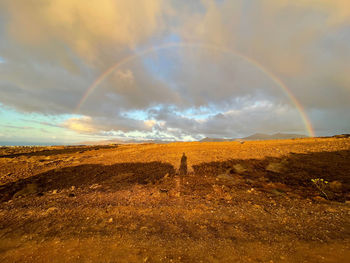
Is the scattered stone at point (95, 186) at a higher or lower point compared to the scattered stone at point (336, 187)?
lower

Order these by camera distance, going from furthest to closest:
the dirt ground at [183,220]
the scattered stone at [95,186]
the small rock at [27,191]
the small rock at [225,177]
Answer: the small rock at [225,177], the scattered stone at [95,186], the small rock at [27,191], the dirt ground at [183,220]

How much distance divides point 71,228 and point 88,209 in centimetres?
149

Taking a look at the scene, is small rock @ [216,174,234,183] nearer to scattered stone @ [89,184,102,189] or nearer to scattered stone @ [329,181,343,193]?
scattered stone @ [329,181,343,193]

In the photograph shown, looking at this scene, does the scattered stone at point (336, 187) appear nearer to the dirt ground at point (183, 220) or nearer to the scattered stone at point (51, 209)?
the dirt ground at point (183, 220)

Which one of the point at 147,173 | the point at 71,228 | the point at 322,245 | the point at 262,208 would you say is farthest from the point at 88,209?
the point at 322,245

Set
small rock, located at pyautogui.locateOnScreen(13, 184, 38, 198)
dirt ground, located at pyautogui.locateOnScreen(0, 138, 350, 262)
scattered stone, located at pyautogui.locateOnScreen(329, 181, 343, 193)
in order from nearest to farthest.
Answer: dirt ground, located at pyautogui.locateOnScreen(0, 138, 350, 262)
scattered stone, located at pyautogui.locateOnScreen(329, 181, 343, 193)
small rock, located at pyautogui.locateOnScreen(13, 184, 38, 198)

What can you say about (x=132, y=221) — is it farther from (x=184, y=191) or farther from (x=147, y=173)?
(x=147, y=173)

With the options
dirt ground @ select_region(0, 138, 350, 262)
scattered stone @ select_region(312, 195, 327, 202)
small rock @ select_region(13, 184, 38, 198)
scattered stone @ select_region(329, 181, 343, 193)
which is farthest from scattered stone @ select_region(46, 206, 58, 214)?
scattered stone @ select_region(329, 181, 343, 193)

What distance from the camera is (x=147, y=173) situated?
13344mm

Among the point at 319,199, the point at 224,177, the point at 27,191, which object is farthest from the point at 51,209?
the point at 319,199

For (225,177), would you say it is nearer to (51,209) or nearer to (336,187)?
(336,187)

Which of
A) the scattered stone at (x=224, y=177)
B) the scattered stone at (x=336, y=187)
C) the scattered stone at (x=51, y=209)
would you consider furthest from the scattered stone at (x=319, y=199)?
the scattered stone at (x=51, y=209)

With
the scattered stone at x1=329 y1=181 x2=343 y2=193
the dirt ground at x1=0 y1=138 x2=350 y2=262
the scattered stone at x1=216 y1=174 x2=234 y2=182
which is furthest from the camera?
the scattered stone at x1=216 y1=174 x2=234 y2=182

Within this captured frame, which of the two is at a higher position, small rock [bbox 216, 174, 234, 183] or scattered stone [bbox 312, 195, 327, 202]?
small rock [bbox 216, 174, 234, 183]
